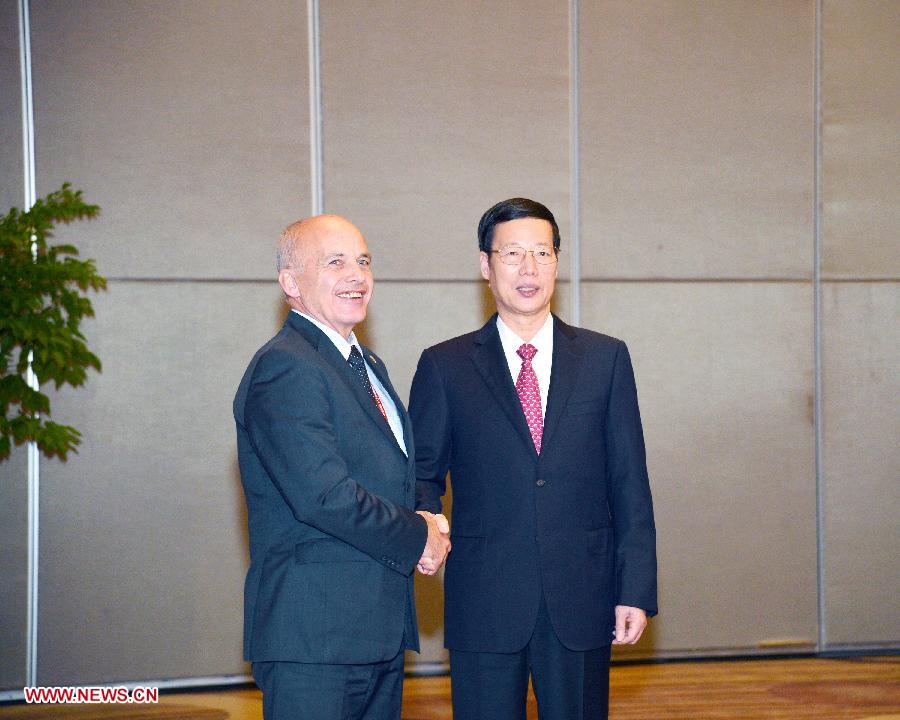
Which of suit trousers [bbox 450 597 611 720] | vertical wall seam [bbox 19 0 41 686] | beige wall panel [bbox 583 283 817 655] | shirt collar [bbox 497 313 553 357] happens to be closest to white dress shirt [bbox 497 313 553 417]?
shirt collar [bbox 497 313 553 357]

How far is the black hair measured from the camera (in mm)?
2582

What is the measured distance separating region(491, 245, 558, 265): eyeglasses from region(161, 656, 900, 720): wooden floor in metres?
2.31

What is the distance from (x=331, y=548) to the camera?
2.07m

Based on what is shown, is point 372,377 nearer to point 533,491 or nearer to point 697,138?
point 533,491

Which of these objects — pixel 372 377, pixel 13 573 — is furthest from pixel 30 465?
pixel 372 377

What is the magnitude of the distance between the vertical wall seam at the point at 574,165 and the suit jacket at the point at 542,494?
2423 millimetres

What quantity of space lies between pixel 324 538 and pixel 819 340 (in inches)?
150

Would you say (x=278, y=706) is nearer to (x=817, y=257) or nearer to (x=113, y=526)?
(x=113, y=526)

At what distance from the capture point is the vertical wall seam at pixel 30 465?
14.9ft

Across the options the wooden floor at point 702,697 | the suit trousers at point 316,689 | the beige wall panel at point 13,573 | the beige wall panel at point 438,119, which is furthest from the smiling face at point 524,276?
the beige wall panel at point 13,573

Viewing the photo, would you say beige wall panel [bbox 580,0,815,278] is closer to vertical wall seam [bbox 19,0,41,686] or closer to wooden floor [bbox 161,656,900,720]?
wooden floor [bbox 161,656,900,720]

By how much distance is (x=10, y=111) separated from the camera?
4.52m

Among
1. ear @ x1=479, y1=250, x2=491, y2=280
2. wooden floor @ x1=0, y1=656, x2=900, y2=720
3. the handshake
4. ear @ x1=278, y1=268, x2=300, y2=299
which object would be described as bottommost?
wooden floor @ x1=0, y1=656, x2=900, y2=720

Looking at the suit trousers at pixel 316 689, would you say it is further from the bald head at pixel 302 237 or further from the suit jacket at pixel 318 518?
the bald head at pixel 302 237
